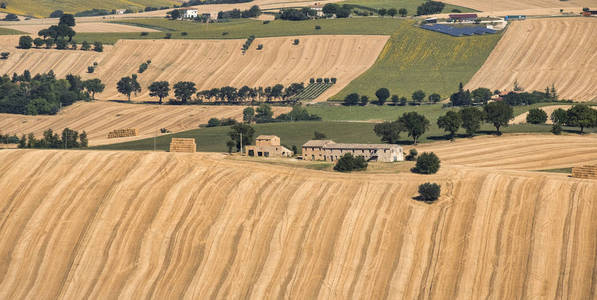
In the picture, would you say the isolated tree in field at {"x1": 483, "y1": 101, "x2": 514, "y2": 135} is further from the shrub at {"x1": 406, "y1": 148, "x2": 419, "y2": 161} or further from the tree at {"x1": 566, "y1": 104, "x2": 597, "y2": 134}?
the shrub at {"x1": 406, "y1": 148, "x2": 419, "y2": 161}

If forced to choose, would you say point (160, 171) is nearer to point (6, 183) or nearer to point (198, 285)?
point (6, 183)

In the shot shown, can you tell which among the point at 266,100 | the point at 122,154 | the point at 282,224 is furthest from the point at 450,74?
the point at 282,224

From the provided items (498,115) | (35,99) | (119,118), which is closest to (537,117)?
(498,115)

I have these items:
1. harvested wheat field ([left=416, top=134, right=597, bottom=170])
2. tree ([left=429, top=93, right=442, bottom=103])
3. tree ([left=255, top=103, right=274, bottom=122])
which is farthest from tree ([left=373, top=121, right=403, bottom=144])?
tree ([left=429, top=93, right=442, bottom=103])

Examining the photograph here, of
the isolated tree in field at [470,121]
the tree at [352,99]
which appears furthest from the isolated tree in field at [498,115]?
the tree at [352,99]

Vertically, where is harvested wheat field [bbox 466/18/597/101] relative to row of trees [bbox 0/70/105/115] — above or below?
above

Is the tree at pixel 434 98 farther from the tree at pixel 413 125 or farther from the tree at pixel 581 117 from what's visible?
the tree at pixel 413 125
